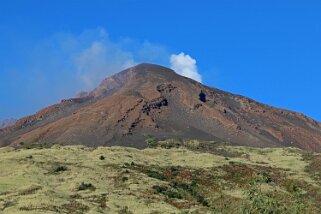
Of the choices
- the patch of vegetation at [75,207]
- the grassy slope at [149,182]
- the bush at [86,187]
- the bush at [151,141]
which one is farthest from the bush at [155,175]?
the bush at [151,141]

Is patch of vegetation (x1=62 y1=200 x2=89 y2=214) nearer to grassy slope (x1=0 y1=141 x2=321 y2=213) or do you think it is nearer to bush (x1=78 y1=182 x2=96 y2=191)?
grassy slope (x1=0 y1=141 x2=321 y2=213)

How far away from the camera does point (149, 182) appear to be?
72.2 meters

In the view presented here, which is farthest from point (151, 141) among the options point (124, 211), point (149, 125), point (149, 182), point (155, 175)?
point (124, 211)

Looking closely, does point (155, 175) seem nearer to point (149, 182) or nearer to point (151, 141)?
point (149, 182)

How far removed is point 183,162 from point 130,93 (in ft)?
320

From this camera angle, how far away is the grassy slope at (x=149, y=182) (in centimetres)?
5356

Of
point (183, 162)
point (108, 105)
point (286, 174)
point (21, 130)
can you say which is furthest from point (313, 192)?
point (21, 130)

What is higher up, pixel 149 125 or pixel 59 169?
pixel 149 125

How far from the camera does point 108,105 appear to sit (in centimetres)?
18250

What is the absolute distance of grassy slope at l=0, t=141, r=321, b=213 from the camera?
2109 inches

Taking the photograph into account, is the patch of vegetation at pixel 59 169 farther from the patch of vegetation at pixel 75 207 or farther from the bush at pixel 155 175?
the patch of vegetation at pixel 75 207

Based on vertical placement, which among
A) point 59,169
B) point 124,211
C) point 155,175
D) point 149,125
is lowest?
point 124,211

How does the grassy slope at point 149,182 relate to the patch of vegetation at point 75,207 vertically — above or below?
above

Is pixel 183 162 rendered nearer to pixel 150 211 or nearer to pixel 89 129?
pixel 150 211
